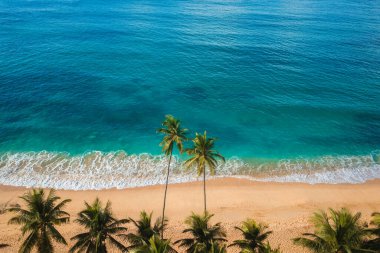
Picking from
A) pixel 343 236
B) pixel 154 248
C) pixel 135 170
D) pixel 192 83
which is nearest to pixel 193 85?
pixel 192 83

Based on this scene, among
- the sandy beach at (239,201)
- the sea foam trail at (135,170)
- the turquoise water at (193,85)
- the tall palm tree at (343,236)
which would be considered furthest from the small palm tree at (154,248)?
the turquoise water at (193,85)

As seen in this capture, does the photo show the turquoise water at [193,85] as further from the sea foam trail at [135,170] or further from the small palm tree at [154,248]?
the small palm tree at [154,248]

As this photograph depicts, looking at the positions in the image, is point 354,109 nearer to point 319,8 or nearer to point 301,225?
point 301,225

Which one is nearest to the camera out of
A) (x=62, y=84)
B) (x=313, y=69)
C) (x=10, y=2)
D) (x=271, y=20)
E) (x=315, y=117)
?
(x=315, y=117)

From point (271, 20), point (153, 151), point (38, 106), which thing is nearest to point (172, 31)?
point (271, 20)

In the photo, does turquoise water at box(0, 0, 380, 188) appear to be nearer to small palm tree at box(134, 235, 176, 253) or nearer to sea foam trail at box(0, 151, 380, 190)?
sea foam trail at box(0, 151, 380, 190)

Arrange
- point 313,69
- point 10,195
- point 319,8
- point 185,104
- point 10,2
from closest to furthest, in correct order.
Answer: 1. point 10,195
2. point 185,104
3. point 313,69
4. point 10,2
5. point 319,8

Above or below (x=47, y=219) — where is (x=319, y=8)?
above
